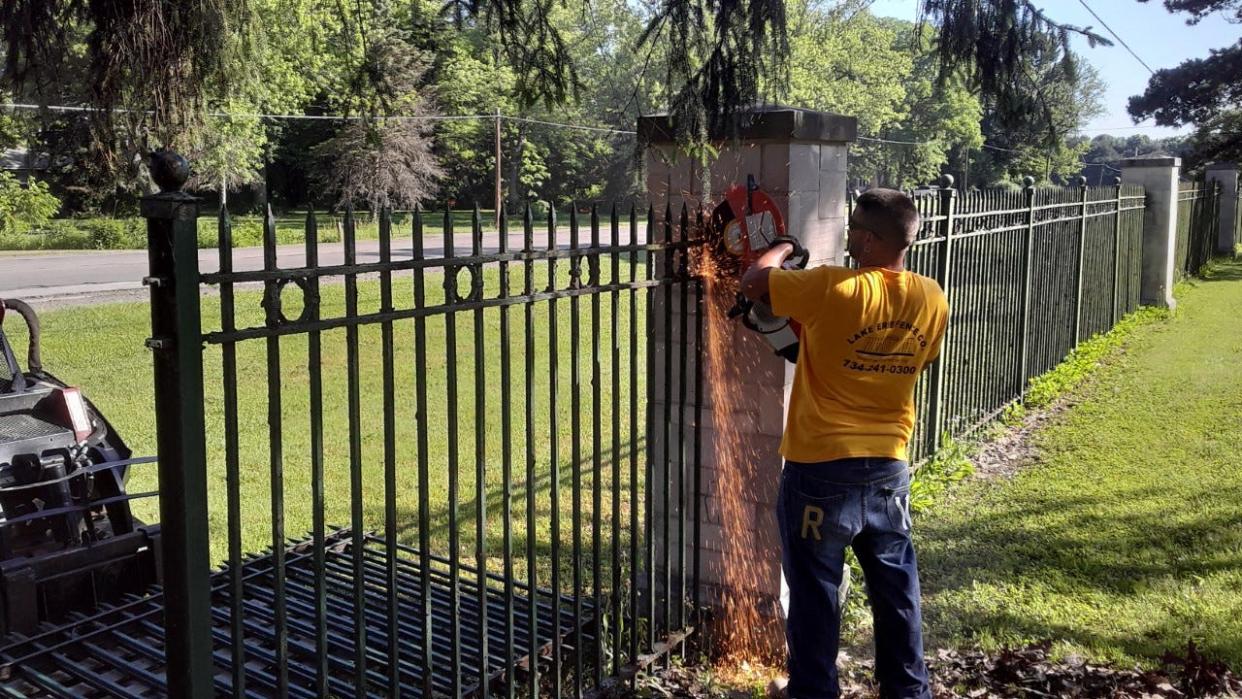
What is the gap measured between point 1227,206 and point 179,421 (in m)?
27.5

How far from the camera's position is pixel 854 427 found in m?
3.56

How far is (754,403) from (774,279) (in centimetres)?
122

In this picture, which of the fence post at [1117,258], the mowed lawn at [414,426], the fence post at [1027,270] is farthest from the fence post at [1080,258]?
the mowed lawn at [414,426]

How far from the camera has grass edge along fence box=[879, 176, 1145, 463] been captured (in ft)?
24.3

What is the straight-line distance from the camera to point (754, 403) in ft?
15.1

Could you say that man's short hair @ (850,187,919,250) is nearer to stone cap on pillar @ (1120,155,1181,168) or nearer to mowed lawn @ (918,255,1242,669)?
mowed lawn @ (918,255,1242,669)

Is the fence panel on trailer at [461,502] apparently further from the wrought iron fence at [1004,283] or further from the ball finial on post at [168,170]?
the wrought iron fence at [1004,283]

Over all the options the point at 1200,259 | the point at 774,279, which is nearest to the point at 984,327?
the point at 774,279

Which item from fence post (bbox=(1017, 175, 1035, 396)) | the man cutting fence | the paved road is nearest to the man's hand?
the man cutting fence

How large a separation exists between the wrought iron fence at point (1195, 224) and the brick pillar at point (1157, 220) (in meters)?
1.57

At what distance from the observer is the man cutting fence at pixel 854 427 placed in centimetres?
349

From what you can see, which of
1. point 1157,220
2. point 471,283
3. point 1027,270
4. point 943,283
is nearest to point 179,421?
point 471,283

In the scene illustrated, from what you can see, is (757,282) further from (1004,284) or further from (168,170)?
(1004,284)

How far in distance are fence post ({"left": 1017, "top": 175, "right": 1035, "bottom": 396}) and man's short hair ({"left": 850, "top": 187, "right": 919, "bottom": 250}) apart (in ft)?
20.7
